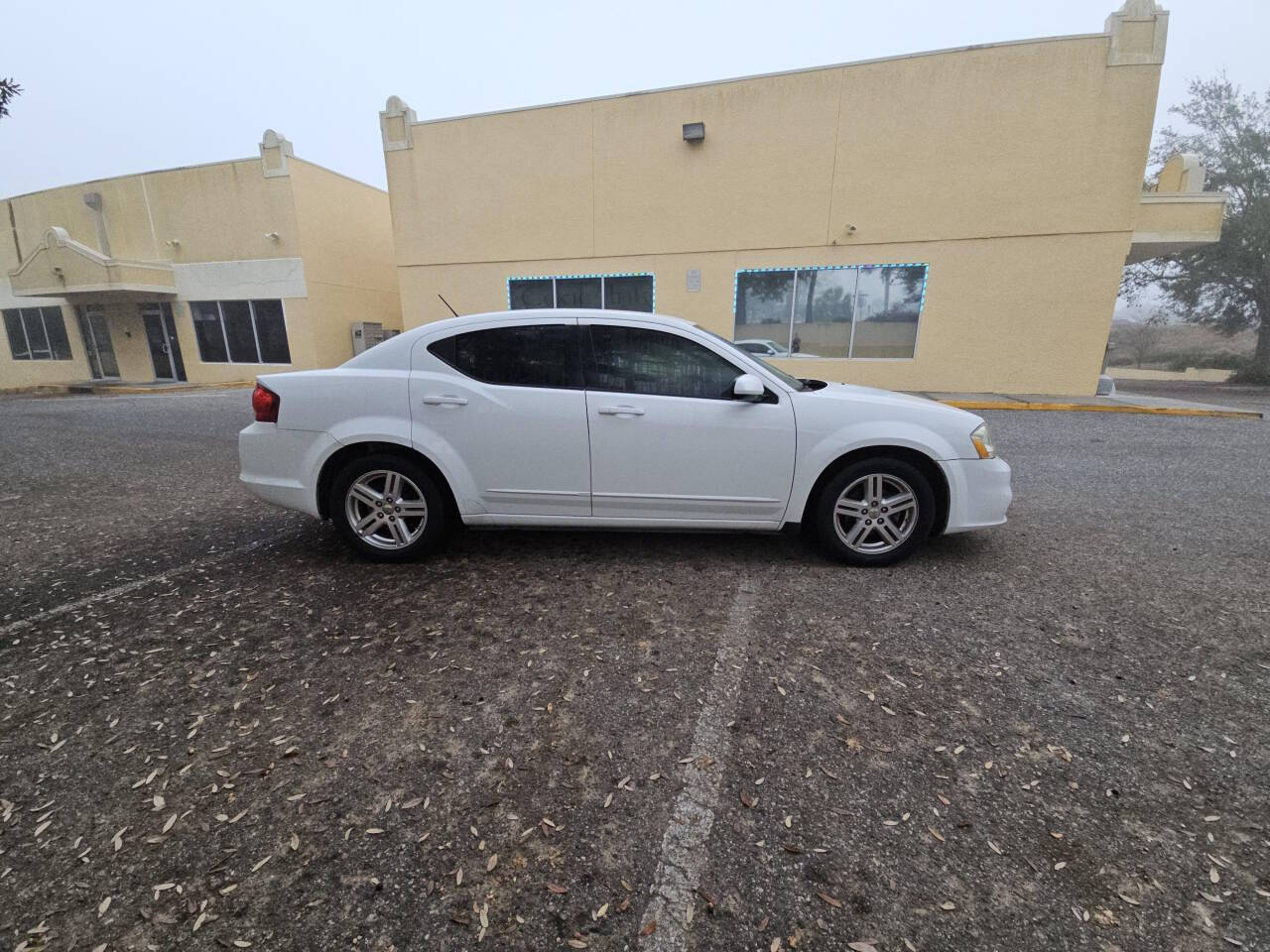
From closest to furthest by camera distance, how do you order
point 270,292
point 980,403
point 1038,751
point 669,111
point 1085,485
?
point 1038,751
point 1085,485
point 980,403
point 669,111
point 270,292

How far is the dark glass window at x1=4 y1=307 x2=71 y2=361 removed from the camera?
2220 cm

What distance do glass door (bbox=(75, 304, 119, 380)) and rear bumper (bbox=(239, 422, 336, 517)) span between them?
81.1 ft

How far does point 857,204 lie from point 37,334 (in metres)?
30.0

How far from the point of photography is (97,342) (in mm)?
21672

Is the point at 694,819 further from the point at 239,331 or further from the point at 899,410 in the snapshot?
the point at 239,331

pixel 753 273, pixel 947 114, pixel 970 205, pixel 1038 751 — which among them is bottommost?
pixel 1038 751

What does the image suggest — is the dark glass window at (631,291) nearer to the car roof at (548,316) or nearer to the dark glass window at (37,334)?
Answer: the car roof at (548,316)

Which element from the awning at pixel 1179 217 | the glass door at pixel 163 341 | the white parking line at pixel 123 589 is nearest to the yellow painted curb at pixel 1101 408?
the awning at pixel 1179 217

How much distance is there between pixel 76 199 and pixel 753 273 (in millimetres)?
23811

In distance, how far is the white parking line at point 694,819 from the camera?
154cm

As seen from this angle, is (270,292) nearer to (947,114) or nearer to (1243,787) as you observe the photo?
(947,114)

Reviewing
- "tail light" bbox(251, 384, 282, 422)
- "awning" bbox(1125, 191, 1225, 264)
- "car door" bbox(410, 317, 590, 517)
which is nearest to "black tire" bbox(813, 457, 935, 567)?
"car door" bbox(410, 317, 590, 517)

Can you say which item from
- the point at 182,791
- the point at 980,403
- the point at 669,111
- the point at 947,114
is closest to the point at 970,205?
the point at 947,114

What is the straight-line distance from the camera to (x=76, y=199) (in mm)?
20234
